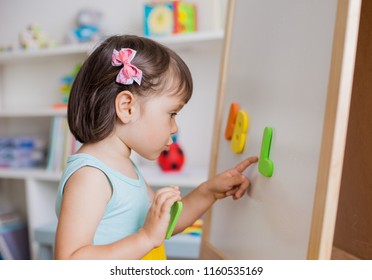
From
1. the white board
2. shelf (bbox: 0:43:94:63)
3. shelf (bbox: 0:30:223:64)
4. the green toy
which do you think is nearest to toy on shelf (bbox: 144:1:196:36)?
shelf (bbox: 0:30:223:64)

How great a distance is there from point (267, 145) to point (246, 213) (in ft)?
0.56

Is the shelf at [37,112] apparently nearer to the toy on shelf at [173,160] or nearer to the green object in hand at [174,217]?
the toy on shelf at [173,160]

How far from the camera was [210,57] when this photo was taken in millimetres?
2156

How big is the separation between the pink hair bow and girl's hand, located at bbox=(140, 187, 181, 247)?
0.20 meters

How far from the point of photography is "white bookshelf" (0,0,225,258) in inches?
80.0

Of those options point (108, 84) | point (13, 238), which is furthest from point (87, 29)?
point (108, 84)

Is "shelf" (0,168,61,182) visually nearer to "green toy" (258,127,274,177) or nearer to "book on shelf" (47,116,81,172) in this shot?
"book on shelf" (47,116,81,172)

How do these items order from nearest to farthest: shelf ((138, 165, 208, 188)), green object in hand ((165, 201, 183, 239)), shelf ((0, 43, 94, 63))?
green object in hand ((165, 201, 183, 239)) → shelf ((138, 165, 208, 188)) → shelf ((0, 43, 94, 63))

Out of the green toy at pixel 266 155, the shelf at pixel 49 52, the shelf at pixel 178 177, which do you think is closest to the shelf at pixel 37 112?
the shelf at pixel 49 52

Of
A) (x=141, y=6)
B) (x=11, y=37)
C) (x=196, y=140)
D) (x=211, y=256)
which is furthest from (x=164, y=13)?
(x=211, y=256)

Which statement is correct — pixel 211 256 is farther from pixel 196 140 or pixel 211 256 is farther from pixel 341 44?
pixel 196 140

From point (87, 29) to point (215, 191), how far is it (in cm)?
137

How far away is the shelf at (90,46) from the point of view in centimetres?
194
